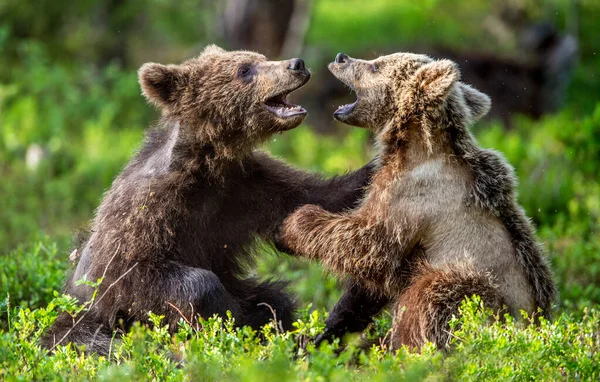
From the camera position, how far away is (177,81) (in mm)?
7938

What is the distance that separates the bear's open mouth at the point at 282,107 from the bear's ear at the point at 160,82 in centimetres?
79

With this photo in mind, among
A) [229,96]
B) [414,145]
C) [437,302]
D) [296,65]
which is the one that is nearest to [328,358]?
[437,302]

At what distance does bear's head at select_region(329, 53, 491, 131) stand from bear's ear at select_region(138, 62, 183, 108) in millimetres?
1367

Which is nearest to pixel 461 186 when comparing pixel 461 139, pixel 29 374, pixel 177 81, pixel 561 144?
pixel 461 139

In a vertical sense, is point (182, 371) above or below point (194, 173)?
below

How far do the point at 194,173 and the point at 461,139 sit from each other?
7.07 feet

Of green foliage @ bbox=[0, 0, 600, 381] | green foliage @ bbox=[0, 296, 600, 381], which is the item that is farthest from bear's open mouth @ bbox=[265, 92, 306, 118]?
green foliage @ bbox=[0, 296, 600, 381]

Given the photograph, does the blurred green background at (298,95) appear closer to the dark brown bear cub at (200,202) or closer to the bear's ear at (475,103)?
the dark brown bear cub at (200,202)

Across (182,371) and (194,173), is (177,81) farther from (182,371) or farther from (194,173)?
(182,371)

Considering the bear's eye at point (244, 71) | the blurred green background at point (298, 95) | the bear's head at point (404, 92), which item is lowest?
the blurred green background at point (298, 95)

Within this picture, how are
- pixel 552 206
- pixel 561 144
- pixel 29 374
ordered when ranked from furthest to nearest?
pixel 561 144
pixel 552 206
pixel 29 374

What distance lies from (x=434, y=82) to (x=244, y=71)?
66.7 inches

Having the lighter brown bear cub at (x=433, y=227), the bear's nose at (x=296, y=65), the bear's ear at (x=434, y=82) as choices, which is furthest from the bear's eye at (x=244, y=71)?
the bear's ear at (x=434, y=82)

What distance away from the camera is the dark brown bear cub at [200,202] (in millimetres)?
7273
